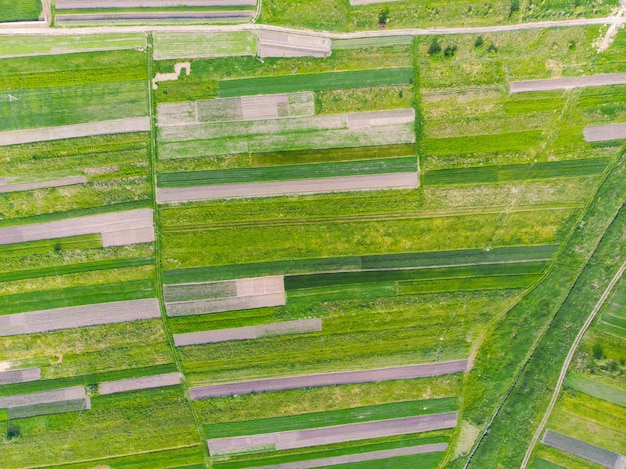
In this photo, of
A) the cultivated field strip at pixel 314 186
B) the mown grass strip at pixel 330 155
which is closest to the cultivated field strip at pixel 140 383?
the cultivated field strip at pixel 314 186

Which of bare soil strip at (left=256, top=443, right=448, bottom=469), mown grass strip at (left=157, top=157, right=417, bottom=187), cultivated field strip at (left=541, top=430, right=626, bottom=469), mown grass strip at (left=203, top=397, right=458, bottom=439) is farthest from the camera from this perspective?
bare soil strip at (left=256, top=443, right=448, bottom=469)

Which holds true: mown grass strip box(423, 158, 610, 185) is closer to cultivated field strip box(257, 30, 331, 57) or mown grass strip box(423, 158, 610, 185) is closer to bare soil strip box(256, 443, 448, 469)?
cultivated field strip box(257, 30, 331, 57)

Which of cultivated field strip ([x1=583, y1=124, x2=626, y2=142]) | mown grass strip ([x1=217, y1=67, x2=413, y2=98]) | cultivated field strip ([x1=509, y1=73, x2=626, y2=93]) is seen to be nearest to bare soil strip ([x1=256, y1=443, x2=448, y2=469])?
cultivated field strip ([x1=583, y1=124, x2=626, y2=142])

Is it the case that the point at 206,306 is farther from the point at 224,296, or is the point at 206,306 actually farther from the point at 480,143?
the point at 480,143

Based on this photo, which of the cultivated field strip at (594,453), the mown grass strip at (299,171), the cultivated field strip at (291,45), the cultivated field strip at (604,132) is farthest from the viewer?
the cultivated field strip at (594,453)

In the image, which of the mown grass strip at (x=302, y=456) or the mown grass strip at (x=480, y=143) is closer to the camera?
the mown grass strip at (x=480, y=143)

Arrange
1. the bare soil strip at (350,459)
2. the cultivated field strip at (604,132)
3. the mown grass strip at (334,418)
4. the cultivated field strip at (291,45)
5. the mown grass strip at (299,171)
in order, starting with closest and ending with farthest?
1. the cultivated field strip at (291,45)
2. the mown grass strip at (299,171)
3. the cultivated field strip at (604,132)
4. the mown grass strip at (334,418)
5. the bare soil strip at (350,459)

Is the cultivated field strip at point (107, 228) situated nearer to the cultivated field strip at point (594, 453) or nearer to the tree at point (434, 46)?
the tree at point (434, 46)

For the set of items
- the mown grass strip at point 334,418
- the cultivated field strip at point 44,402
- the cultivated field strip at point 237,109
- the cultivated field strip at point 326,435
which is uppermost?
the cultivated field strip at point 237,109
